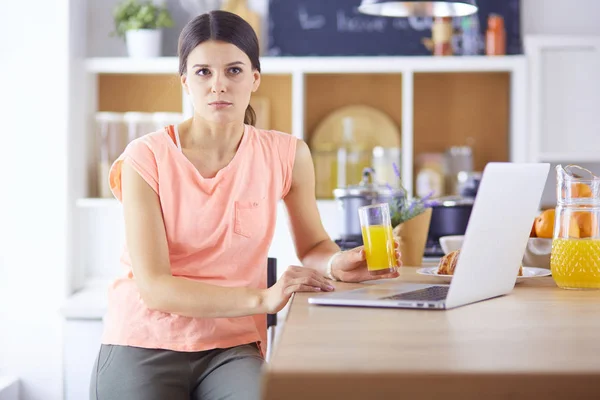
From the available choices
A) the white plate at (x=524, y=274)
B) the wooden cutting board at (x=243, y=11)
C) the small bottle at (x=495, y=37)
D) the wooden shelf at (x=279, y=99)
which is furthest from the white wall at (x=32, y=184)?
the white plate at (x=524, y=274)

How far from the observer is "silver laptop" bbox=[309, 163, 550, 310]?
130cm

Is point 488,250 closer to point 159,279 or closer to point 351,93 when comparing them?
point 159,279

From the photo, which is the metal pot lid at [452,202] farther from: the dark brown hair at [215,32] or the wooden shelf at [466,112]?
the wooden shelf at [466,112]

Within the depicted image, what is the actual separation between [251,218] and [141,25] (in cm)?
233

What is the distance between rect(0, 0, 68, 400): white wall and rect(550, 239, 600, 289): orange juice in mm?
2667

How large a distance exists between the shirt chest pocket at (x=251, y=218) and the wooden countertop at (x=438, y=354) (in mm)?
503

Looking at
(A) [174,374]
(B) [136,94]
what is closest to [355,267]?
(A) [174,374]

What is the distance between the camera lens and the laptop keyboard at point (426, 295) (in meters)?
1.40

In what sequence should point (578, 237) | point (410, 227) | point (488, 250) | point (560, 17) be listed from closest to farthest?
point (488, 250), point (578, 237), point (410, 227), point (560, 17)

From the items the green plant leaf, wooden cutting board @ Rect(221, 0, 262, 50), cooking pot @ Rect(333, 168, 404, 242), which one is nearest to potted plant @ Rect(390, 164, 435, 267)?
cooking pot @ Rect(333, 168, 404, 242)

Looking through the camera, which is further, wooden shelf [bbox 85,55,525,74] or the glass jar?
the glass jar

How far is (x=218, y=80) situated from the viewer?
6.15 ft

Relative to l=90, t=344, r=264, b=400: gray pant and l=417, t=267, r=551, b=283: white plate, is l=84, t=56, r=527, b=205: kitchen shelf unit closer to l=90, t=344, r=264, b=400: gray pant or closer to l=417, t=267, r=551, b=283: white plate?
l=417, t=267, r=551, b=283: white plate

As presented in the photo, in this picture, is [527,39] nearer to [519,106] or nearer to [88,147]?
[519,106]
